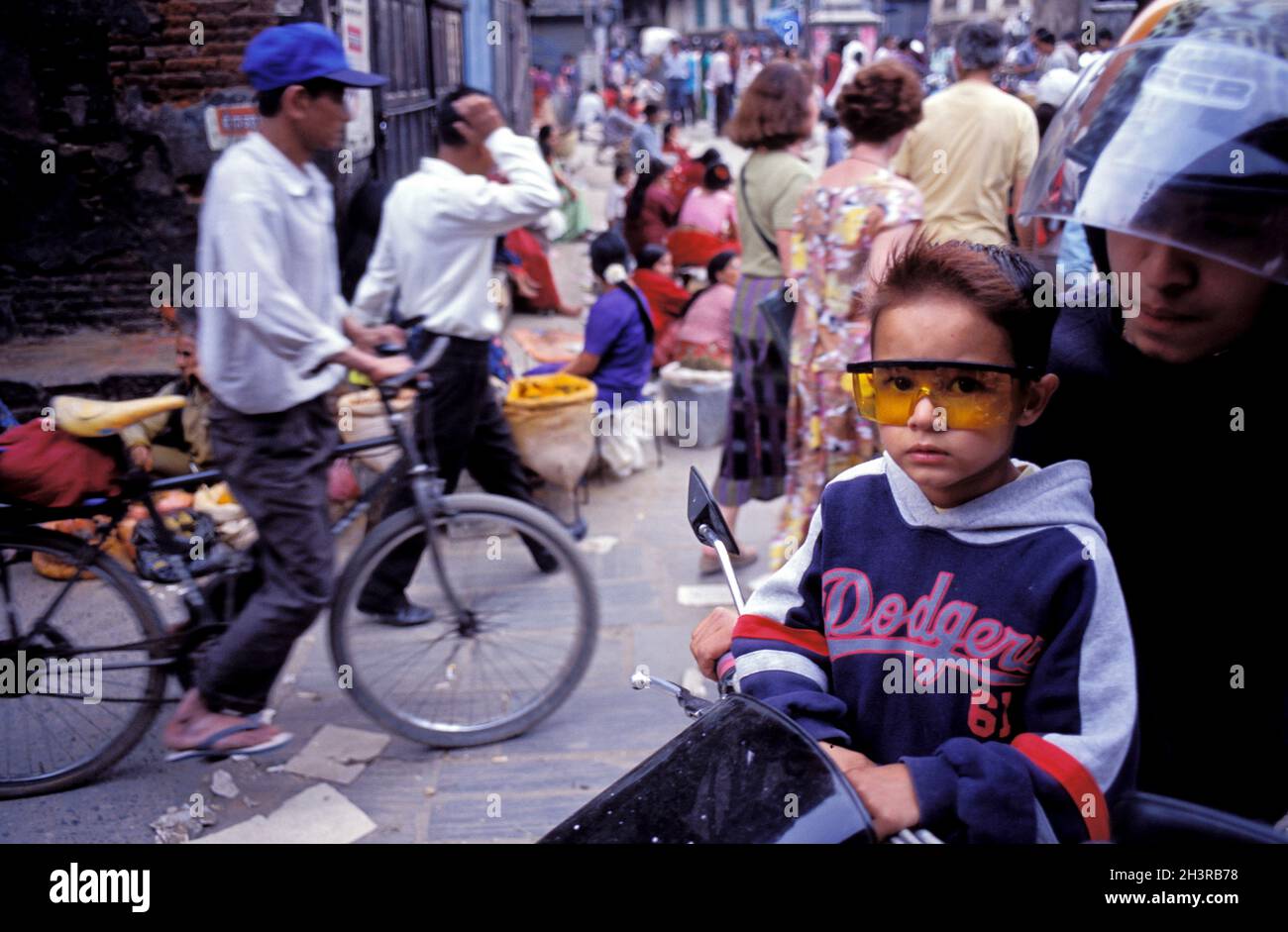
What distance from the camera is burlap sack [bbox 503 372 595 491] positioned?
216 inches

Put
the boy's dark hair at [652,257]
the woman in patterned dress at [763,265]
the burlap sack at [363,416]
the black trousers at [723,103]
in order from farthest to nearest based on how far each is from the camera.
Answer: the black trousers at [723,103], the boy's dark hair at [652,257], the burlap sack at [363,416], the woman in patterned dress at [763,265]

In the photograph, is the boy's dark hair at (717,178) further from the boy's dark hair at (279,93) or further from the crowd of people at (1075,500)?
the crowd of people at (1075,500)

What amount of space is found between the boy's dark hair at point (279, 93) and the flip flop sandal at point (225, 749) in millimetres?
1746

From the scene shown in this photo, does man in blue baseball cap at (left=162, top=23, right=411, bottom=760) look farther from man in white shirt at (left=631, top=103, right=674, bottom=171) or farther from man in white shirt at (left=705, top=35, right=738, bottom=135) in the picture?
man in white shirt at (left=705, top=35, right=738, bottom=135)

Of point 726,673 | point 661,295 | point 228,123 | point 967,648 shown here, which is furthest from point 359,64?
point 967,648

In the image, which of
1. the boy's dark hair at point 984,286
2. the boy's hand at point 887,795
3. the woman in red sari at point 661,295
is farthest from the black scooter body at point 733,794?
the woman in red sari at point 661,295

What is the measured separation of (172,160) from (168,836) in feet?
13.3

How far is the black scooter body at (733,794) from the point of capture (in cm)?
129

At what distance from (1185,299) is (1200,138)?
248 mm

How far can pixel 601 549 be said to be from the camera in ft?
18.5

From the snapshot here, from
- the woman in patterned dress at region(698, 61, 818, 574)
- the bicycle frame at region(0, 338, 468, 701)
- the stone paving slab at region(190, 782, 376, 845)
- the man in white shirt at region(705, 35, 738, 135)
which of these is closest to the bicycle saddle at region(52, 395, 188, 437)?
the bicycle frame at region(0, 338, 468, 701)

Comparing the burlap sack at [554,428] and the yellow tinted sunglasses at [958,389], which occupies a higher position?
the yellow tinted sunglasses at [958,389]

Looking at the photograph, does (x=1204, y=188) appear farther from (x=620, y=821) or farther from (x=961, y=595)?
(x=620, y=821)

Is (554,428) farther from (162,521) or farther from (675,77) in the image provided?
(675,77)
